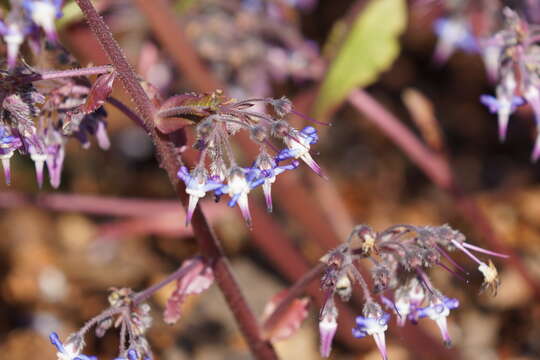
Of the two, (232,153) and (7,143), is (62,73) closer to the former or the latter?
(7,143)

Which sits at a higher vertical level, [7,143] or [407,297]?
[7,143]

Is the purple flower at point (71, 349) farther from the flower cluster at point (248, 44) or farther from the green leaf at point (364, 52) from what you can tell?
the flower cluster at point (248, 44)

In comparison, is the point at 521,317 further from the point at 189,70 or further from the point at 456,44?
the point at 189,70

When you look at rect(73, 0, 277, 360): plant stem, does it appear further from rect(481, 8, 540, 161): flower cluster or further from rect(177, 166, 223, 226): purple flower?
rect(481, 8, 540, 161): flower cluster

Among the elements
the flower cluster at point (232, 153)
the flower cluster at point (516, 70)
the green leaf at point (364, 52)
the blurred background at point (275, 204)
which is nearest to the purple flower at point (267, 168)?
the flower cluster at point (232, 153)

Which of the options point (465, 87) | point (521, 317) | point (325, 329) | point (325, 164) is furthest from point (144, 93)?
point (465, 87)

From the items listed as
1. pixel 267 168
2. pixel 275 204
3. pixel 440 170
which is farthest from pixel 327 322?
pixel 275 204
